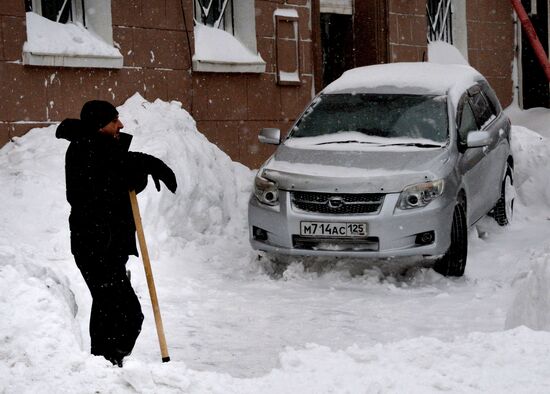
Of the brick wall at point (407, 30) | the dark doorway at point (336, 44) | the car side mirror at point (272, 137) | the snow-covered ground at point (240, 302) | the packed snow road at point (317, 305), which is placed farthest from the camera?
the dark doorway at point (336, 44)

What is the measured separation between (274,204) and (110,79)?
3.81m

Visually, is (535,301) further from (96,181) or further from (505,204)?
(505,204)

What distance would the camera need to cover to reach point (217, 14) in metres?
14.6

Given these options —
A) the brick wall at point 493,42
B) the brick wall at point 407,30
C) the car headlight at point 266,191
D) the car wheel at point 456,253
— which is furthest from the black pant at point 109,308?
the brick wall at point 493,42

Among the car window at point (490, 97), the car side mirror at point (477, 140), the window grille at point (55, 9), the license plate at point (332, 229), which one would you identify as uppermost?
the window grille at point (55, 9)

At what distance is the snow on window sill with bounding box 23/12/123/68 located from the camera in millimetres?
11586

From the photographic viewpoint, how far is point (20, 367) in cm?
523

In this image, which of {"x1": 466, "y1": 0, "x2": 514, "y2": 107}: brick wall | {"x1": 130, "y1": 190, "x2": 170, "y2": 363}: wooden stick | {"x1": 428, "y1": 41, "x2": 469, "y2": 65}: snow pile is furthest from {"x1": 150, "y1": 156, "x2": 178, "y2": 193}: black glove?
{"x1": 466, "y1": 0, "x2": 514, "y2": 107}: brick wall

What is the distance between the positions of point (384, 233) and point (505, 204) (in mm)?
3362

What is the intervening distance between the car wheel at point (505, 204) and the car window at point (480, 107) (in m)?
0.81

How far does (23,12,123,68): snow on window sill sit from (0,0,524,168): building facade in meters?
0.01

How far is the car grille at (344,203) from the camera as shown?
9133 millimetres

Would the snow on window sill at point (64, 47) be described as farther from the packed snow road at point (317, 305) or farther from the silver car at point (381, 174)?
the packed snow road at point (317, 305)

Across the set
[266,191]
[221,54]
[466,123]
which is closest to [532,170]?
[466,123]
